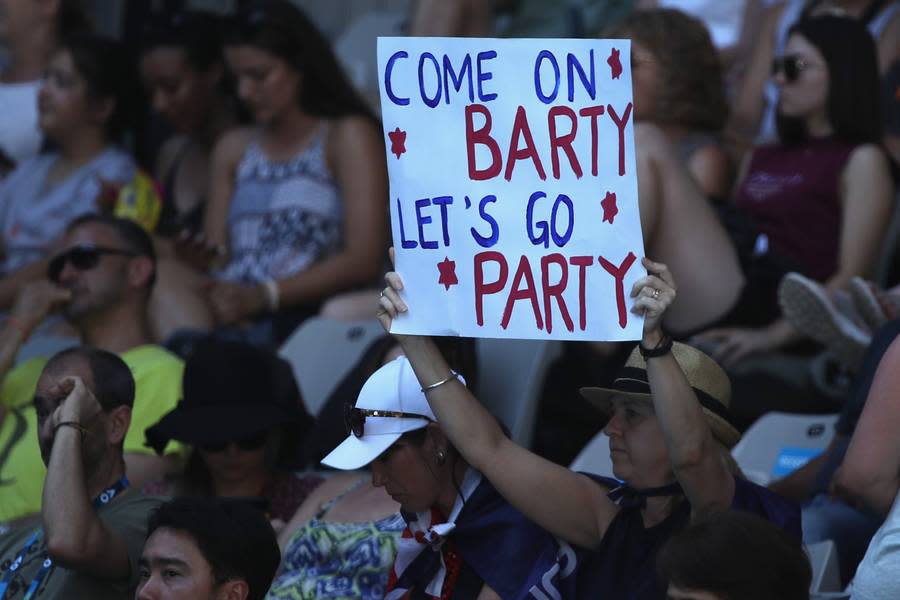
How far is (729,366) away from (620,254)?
2011 mm

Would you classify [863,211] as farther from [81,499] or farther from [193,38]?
[193,38]

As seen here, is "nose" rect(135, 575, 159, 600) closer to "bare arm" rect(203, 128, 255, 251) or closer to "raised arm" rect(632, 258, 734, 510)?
"raised arm" rect(632, 258, 734, 510)

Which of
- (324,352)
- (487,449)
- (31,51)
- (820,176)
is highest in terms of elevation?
(31,51)

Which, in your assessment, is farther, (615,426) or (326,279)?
(326,279)

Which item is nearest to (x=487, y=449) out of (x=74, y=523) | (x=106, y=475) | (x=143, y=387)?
(x=74, y=523)

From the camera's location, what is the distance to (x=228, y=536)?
3809mm

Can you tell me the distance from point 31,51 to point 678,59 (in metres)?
4.09

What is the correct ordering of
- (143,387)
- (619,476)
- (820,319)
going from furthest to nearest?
(143,387) < (820,319) < (619,476)

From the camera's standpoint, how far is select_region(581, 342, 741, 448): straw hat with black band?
3770mm

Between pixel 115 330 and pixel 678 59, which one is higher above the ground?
pixel 678 59

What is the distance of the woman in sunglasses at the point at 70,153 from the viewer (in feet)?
24.8

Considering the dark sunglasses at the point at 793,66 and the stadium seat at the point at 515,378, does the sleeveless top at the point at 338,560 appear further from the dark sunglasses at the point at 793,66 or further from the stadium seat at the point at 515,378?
the dark sunglasses at the point at 793,66

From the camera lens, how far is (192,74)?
800 centimetres

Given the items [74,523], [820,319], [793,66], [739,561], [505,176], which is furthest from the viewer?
[793,66]
